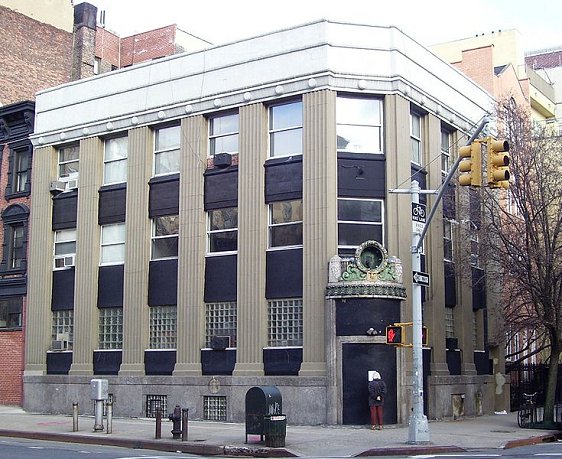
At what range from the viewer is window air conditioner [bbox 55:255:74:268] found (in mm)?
34219

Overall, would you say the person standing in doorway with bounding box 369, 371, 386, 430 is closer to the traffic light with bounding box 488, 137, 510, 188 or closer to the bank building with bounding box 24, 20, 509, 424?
the bank building with bounding box 24, 20, 509, 424

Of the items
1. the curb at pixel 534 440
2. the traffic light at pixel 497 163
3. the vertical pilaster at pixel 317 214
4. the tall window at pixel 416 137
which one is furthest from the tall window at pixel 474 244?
the traffic light at pixel 497 163

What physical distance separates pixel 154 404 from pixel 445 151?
47.1ft

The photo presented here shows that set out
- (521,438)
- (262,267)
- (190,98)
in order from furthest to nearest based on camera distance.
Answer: (190,98)
(262,267)
(521,438)

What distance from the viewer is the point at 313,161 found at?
28.2 meters

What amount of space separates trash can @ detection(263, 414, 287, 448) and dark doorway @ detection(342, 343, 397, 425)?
17.2 feet

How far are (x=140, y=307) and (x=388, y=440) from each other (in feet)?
39.8

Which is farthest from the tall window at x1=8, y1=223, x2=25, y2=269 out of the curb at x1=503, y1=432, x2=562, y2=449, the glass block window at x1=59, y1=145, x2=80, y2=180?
the curb at x1=503, y1=432, x2=562, y2=449

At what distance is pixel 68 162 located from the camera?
3528 cm

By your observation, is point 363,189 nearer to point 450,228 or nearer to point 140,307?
point 450,228

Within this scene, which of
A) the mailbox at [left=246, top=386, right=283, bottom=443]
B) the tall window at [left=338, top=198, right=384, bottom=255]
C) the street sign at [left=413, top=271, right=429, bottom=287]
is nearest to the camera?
the mailbox at [left=246, top=386, right=283, bottom=443]

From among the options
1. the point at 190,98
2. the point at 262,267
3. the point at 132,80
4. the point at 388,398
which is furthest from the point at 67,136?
the point at 388,398

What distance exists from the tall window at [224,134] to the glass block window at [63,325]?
890cm

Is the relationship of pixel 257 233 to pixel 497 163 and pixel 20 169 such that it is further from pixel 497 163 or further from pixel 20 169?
pixel 20 169
